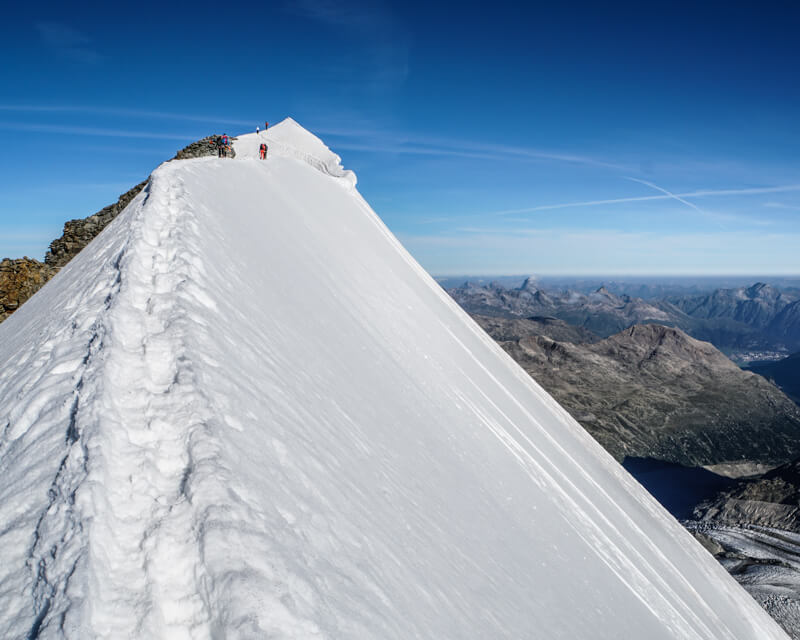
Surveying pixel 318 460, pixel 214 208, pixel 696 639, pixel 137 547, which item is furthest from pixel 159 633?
pixel 696 639

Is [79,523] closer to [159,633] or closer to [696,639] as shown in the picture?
[159,633]

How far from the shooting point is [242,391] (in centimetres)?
332

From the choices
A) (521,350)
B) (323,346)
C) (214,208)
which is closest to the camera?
(323,346)

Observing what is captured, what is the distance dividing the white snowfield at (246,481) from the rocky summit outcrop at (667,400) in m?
93.8

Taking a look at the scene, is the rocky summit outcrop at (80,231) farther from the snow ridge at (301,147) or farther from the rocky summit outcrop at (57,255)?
the snow ridge at (301,147)

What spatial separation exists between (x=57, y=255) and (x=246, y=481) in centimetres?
2036

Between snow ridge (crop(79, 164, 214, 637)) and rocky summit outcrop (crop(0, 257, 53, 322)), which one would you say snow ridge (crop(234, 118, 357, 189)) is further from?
snow ridge (crop(79, 164, 214, 637))

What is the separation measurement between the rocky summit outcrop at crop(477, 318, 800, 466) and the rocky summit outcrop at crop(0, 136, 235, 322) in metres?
91.5

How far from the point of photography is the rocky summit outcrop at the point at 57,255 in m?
14.0

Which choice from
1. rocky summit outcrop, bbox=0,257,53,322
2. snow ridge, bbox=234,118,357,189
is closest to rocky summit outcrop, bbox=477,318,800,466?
snow ridge, bbox=234,118,357,189

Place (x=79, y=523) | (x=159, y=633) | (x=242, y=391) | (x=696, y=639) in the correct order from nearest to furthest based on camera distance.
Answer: (x=159, y=633), (x=79, y=523), (x=242, y=391), (x=696, y=639)

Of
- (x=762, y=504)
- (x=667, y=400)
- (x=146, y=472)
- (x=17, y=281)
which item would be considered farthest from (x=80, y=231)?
(x=667, y=400)

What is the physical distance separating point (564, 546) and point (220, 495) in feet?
23.9

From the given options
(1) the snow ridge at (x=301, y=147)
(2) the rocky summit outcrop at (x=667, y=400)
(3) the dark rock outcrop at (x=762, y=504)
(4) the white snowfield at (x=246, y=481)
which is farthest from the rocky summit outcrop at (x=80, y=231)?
(2) the rocky summit outcrop at (x=667, y=400)
